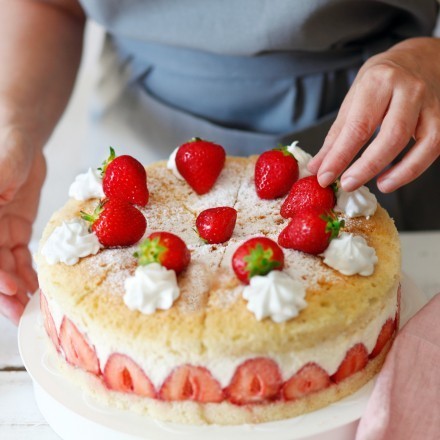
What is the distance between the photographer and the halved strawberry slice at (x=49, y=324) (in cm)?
149

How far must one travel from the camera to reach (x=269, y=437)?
1.30 m

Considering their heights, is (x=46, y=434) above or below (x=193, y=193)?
below

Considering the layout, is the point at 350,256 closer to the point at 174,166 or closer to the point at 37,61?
the point at 174,166

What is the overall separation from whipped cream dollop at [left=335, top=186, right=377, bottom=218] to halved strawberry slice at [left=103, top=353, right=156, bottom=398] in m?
0.60

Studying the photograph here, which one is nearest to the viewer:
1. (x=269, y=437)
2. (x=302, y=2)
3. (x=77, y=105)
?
(x=269, y=437)

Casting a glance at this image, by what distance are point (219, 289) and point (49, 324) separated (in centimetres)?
40

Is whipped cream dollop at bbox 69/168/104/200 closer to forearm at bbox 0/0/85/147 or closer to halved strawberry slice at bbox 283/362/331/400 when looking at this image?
forearm at bbox 0/0/85/147

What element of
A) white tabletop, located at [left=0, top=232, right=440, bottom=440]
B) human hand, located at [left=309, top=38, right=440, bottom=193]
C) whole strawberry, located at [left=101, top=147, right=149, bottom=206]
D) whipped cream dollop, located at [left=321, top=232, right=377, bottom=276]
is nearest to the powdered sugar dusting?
whole strawberry, located at [left=101, top=147, right=149, bottom=206]

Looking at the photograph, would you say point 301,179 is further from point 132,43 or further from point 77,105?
point 77,105

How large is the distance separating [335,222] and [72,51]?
1.29 meters

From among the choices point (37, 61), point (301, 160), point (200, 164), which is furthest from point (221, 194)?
point (37, 61)

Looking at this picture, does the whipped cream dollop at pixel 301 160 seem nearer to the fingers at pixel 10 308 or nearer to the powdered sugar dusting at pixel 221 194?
the powdered sugar dusting at pixel 221 194

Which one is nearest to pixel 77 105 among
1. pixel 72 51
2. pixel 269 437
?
pixel 72 51

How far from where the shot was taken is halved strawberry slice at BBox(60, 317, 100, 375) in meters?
1.39
